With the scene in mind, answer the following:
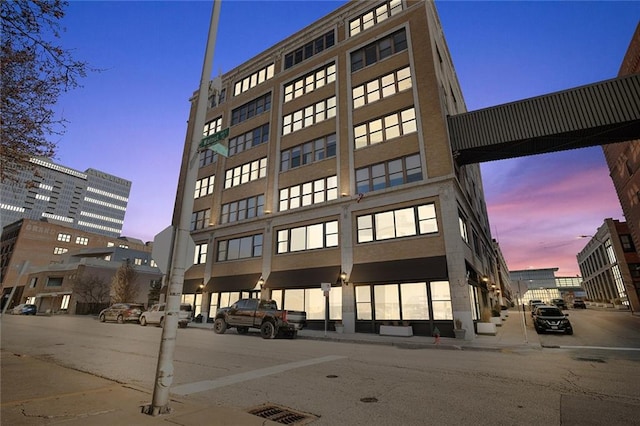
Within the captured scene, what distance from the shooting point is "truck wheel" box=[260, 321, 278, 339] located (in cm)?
1702

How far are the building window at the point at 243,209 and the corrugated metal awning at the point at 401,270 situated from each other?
39.4 ft

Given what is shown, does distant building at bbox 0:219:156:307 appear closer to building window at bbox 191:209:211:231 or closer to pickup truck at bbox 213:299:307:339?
building window at bbox 191:209:211:231

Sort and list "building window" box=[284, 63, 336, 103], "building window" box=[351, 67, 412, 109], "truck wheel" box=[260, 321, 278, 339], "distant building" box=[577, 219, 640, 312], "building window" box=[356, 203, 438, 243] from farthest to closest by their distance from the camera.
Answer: "distant building" box=[577, 219, 640, 312]
"building window" box=[284, 63, 336, 103]
"building window" box=[351, 67, 412, 109]
"building window" box=[356, 203, 438, 243]
"truck wheel" box=[260, 321, 278, 339]

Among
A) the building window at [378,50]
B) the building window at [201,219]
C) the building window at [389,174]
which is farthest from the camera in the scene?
the building window at [201,219]

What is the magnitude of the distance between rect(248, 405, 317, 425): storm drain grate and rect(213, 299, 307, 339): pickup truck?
1187cm

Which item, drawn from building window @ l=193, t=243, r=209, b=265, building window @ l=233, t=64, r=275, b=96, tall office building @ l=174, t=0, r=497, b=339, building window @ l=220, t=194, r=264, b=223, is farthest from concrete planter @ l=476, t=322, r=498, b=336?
building window @ l=233, t=64, r=275, b=96

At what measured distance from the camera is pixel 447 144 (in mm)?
21078

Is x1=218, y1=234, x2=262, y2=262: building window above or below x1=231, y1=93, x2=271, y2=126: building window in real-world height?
below

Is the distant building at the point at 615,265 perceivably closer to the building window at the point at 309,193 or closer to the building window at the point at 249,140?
the building window at the point at 309,193

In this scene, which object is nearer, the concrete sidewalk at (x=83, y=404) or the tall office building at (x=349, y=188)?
the concrete sidewalk at (x=83, y=404)

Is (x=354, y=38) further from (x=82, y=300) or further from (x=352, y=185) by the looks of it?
(x=82, y=300)

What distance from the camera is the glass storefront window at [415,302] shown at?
757 inches

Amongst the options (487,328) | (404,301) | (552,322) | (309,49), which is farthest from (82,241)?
(552,322)

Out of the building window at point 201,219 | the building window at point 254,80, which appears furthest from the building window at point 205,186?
the building window at point 254,80
